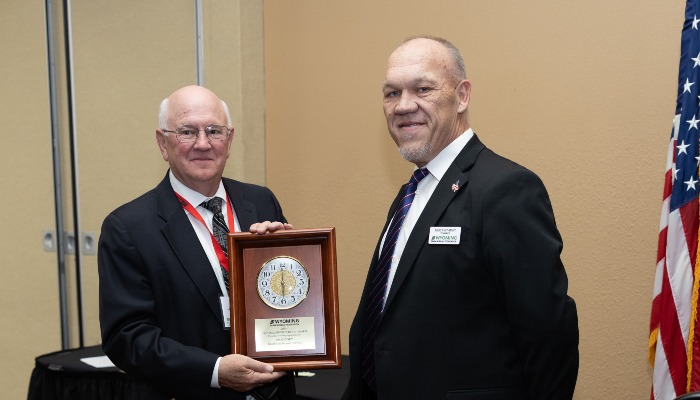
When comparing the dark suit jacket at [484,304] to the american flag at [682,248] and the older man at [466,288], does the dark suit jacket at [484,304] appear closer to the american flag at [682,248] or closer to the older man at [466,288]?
the older man at [466,288]

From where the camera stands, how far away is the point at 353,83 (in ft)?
14.8

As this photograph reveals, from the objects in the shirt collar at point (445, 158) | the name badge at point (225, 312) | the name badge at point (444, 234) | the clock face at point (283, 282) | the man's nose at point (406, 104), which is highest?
the man's nose at point (406, 104)

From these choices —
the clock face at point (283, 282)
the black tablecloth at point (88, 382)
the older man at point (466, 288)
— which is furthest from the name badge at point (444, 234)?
the black tablecloth at point (88, 382)

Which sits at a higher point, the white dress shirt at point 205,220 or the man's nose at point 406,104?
the man's nose at point 406,104

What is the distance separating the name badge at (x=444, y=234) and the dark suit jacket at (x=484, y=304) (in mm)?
13

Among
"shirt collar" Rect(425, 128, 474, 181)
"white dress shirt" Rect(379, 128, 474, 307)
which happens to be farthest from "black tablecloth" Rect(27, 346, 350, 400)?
"shirt collar" Rect(425, 128, 474, 181)

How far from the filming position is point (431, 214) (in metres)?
2.22

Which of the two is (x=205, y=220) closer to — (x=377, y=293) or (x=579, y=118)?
(x=377, y=293)

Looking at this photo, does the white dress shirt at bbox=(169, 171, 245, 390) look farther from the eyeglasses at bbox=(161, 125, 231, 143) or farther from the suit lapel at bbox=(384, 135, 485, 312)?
the suit lapel at bbox=(384, 135, 485, 312)

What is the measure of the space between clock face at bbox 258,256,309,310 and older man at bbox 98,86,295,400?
0.13 meters

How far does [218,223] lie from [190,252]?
0.57 feet

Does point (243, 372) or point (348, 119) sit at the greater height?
point (348, 119)

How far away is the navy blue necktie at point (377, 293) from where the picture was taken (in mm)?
2309

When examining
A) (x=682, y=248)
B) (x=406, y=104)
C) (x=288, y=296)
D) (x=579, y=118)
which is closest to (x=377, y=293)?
(x=288, y=296)
